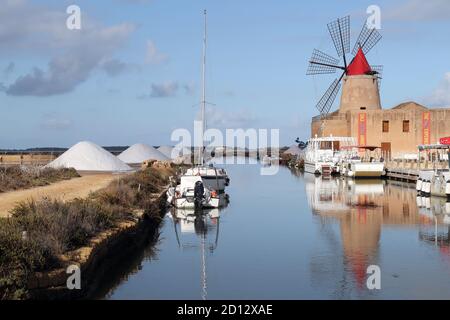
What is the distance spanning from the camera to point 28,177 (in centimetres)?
2528

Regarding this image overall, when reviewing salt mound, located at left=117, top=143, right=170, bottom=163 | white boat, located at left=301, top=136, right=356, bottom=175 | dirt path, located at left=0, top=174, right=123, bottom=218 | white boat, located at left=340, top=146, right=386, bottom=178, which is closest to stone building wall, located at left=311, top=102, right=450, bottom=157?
white boat, located at left=301, top=136, right=356, bottom=175

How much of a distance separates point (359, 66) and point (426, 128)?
7537mm

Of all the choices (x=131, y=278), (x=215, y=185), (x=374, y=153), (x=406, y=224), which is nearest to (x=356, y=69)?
(x=374, y=153)

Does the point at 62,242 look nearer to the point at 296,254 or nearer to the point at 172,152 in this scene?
the point at 296,254

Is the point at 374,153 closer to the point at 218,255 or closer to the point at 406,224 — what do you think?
the point at 406,224

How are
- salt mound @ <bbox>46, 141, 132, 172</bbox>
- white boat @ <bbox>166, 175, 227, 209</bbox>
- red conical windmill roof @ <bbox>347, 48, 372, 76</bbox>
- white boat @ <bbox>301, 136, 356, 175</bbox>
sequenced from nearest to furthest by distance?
white boat @ <bbox>166, 175, 227, 209</bbox> < salt mound @ <bbox>46, 141, 132, 172</bbox> < white boat @ <bbox>301, 136, 356, 175</bbox> < red conical windmill roof @ <bbox>347, 48, 372, 76</bbox>

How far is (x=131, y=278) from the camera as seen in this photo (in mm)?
11484

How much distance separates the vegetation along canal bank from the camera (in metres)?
8.48

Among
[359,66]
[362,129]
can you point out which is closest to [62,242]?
[362,129]

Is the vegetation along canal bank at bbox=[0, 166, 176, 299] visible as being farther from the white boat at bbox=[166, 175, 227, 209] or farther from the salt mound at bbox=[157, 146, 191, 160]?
the salt mound at bbox=[157, 146, 191, 160]

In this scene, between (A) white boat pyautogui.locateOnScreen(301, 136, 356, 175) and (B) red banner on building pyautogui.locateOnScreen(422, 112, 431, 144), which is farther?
(B) red banner on building pyautogui.locateOnScreen(422, 112, 431, 144)

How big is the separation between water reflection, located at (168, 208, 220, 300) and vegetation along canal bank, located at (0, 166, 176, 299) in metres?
0.96
